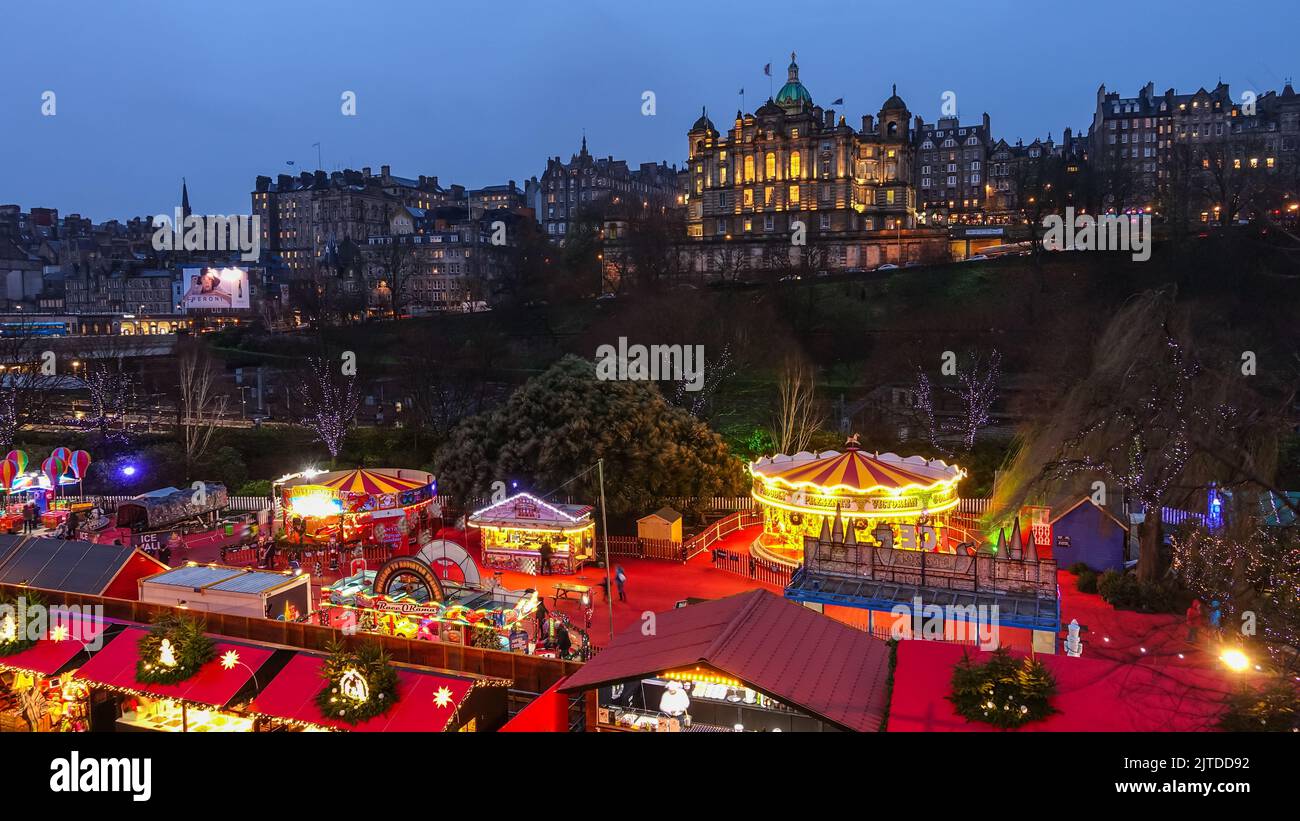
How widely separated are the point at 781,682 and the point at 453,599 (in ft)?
28.3

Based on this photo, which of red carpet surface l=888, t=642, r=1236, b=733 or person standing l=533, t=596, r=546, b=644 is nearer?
red carpet surface l=888, t=642, r=1236, b=733

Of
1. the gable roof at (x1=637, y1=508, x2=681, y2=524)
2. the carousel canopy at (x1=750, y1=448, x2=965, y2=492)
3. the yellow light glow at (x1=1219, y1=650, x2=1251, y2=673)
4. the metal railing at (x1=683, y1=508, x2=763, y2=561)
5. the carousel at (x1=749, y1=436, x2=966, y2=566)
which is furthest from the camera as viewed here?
the metal railing at (x1=683, y1=508, x2=763, y2=561)

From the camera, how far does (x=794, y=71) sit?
325 feet

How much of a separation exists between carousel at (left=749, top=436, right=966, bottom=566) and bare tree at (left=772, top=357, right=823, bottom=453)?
9.01 metres

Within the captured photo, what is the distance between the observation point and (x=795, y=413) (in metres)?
37.8

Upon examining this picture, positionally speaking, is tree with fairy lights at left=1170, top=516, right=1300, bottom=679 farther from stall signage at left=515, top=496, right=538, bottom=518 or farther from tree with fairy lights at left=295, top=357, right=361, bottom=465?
tree with fairy lights at left=295, top=357, right=361, bottom=465

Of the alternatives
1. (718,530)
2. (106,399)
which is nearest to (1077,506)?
(718,530)

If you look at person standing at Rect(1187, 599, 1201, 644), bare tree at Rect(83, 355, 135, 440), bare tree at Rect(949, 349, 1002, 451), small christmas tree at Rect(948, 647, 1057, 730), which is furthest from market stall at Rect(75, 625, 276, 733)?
bare tree at Rect(83, 355, 135, 440)

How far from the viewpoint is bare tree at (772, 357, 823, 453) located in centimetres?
3531

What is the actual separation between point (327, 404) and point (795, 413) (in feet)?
69.9

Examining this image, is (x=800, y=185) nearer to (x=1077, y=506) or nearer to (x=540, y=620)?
(x=1077, y=506)

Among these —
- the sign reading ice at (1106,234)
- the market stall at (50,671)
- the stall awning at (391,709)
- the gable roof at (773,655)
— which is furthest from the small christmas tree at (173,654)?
the sign reading ice at (1106,234)
